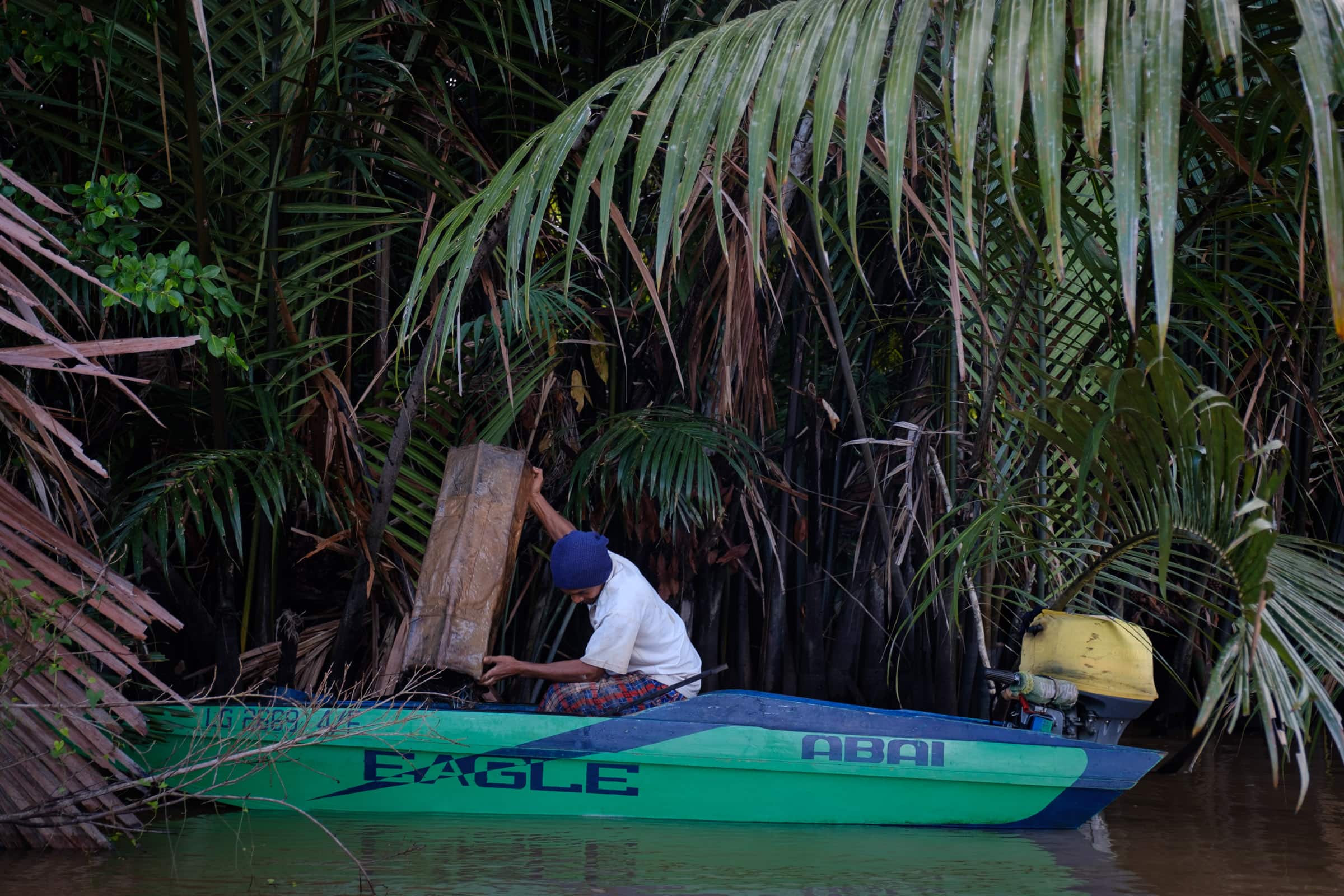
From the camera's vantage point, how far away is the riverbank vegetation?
9.05 ft

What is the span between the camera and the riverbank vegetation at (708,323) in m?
2.76

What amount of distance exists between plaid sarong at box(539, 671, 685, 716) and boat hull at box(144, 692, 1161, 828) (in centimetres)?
35

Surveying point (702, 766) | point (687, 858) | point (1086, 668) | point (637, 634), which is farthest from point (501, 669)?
point (1086, 668)

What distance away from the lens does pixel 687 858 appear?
13.3ft

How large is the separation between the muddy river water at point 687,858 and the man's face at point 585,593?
85 centimetres

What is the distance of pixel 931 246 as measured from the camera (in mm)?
5703

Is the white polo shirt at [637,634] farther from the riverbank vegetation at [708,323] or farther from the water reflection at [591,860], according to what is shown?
the water reflection at [591,860]

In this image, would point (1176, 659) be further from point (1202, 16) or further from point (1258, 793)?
point (1202, 16)

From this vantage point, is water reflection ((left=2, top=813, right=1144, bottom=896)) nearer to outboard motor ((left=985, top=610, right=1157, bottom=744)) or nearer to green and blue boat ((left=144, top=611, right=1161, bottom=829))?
green and blue boat ((left=144, top=611, right=1161, bottom=829))

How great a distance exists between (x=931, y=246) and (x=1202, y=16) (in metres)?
3.31

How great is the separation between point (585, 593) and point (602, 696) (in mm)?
438

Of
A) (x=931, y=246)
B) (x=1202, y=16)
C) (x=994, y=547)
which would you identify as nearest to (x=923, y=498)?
(x=931, y=246)

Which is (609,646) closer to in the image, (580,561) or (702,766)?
(580,561)

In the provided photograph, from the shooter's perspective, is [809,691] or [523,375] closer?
[523,375]
